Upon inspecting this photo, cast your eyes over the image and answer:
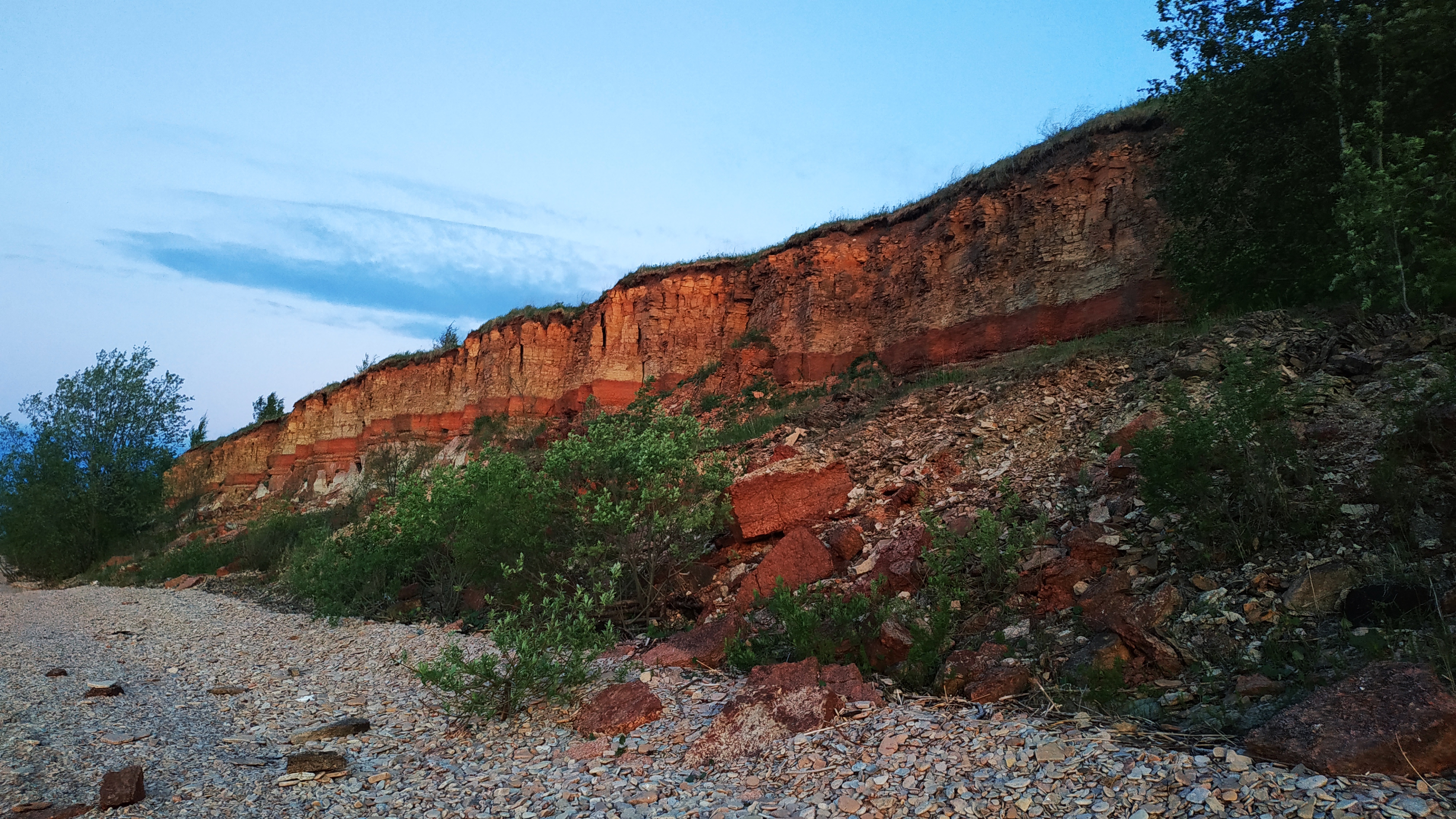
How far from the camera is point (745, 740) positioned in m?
4.92

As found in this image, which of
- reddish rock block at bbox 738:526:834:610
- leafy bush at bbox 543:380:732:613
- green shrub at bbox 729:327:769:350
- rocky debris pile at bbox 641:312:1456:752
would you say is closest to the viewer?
rocky debris pile at bbox 641:312:1456:752

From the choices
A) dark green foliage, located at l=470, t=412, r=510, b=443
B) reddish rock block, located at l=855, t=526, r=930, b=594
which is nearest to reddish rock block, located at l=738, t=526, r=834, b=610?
reddish rock block, located at l=855, t=526, r=930, b=594

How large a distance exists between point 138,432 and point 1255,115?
34.7m

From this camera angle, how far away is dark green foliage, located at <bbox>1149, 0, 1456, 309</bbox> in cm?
862

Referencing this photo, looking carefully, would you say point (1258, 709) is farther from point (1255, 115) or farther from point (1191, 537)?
point (1255, 115)

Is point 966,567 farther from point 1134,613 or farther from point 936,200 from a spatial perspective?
point 936,200

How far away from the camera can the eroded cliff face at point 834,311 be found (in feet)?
56.9

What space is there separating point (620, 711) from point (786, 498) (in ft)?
14.8

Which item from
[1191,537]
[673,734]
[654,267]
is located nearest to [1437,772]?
[1191,537]

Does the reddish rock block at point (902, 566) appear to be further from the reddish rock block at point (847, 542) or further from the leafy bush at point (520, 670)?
the leafy bush at point (520, 670)

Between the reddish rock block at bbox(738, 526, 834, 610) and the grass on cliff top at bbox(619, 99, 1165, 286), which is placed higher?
the grass on cliff top at bbox(619, 99, 1165, 286)

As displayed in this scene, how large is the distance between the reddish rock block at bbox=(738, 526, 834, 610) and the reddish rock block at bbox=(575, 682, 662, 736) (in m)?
2.30

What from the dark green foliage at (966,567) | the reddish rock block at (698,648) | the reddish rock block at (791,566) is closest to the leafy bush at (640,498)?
the reddish rock block at (791,566)

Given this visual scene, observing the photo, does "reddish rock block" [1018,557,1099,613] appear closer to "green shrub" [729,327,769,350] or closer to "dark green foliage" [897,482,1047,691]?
"dark green foliage" [897,482,1047,691]
